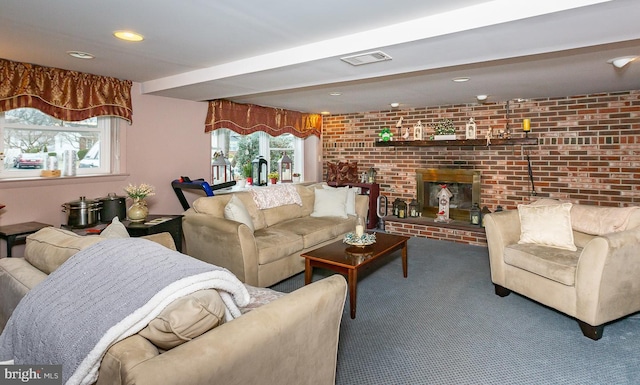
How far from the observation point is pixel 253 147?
586 cm

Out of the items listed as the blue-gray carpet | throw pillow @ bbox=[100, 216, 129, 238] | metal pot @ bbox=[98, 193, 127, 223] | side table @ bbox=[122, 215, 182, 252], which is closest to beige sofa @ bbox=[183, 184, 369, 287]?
side table @ bbox=[122, 215, 182, 252]

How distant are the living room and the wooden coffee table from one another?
1.15 meters

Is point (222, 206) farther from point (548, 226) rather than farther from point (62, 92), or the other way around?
point (548, 226)

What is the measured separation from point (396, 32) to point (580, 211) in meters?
2.43

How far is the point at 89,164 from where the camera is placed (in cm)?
379

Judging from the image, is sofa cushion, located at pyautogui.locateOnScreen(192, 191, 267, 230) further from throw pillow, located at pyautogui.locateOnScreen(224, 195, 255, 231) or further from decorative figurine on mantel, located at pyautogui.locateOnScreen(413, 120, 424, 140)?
decorative figurine on mantel, located at pyautogui.locateOnScreen(413, 120, 424, 140)

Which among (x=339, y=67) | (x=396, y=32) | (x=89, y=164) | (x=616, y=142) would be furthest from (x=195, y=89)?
(x=616, y=142)

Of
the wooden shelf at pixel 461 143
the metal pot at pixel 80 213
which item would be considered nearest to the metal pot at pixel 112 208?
the metal pot at pixel 80 213

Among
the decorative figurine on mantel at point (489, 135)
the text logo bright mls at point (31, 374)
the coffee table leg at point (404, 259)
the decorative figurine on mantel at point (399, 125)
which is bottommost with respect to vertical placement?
the coffee table leg at point (404, 259)

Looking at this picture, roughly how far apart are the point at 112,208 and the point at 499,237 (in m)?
3.64

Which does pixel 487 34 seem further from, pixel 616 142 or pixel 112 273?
pixel 616 142

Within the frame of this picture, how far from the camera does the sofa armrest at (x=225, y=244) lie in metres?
3.13

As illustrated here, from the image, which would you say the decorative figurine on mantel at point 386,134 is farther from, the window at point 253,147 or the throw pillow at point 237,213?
the throw pillow at point 237,213

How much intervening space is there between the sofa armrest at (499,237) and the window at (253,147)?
3567 millimetres
